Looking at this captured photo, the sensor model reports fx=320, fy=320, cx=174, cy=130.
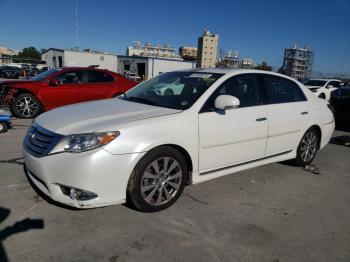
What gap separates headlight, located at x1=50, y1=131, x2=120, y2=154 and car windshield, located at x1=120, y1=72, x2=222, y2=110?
102 centimetres

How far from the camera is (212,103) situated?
3.81 meters

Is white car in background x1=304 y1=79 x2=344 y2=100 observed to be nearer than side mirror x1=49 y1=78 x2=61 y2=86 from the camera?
No

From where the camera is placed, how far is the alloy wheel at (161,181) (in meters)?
3.31

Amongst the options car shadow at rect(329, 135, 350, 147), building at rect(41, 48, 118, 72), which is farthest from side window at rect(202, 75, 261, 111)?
building at rect(41, 48, 118, 72)

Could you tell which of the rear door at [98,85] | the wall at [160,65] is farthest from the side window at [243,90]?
the wall at [160,65]

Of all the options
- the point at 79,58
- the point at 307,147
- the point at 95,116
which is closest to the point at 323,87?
the point at 307,147

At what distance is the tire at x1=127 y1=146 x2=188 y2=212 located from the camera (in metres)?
3.20

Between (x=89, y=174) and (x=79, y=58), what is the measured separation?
4625 cm

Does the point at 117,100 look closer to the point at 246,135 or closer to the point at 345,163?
the point at 246,135

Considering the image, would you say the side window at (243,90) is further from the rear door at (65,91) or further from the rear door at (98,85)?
the rear door at (65,91)

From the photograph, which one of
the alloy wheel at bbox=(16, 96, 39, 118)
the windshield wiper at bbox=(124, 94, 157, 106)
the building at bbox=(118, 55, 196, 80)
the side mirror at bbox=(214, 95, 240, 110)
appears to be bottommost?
the alloy wheel at bbox=(16, 96, 39, 118)

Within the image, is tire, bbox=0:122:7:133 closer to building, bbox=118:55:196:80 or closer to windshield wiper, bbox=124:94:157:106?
windshield wiper, bbox=124:94:157:106

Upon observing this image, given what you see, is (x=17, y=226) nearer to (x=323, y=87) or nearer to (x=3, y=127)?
(x=3, y=127)

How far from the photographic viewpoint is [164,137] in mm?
3279
